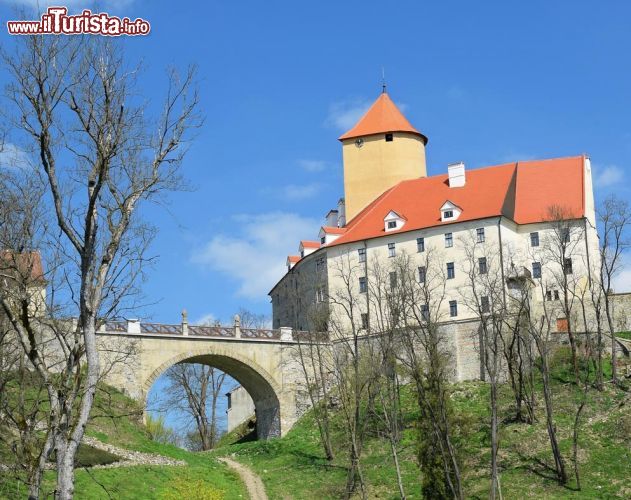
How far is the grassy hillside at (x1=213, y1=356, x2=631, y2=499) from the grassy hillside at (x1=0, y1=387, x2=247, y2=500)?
7.73 ft

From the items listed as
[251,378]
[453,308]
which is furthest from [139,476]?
[453,308]

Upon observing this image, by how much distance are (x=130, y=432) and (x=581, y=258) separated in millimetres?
26609

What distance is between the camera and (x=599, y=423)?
4341 cm

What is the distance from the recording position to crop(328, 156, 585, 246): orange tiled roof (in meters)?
57.0

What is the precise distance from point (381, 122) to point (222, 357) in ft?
70.8

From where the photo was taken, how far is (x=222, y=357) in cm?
5162

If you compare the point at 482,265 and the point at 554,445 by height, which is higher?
the point at 482,265

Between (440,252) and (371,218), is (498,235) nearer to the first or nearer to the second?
(440,252)

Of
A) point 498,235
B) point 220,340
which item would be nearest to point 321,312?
point 220,340

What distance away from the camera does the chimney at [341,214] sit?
65.8 metres

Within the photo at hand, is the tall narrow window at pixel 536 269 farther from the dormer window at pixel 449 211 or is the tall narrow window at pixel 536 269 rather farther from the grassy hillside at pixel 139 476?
the grassy hillside at pixel 139 476

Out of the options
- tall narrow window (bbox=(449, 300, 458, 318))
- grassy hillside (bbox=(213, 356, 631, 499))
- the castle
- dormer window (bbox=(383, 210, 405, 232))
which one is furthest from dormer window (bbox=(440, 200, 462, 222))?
grassy hillside (bbox=(213, 356, 631, 499))

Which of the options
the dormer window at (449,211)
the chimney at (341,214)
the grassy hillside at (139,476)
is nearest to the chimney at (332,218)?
the chimney at (341,214)

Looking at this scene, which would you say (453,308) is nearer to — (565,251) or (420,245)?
(420,245)
